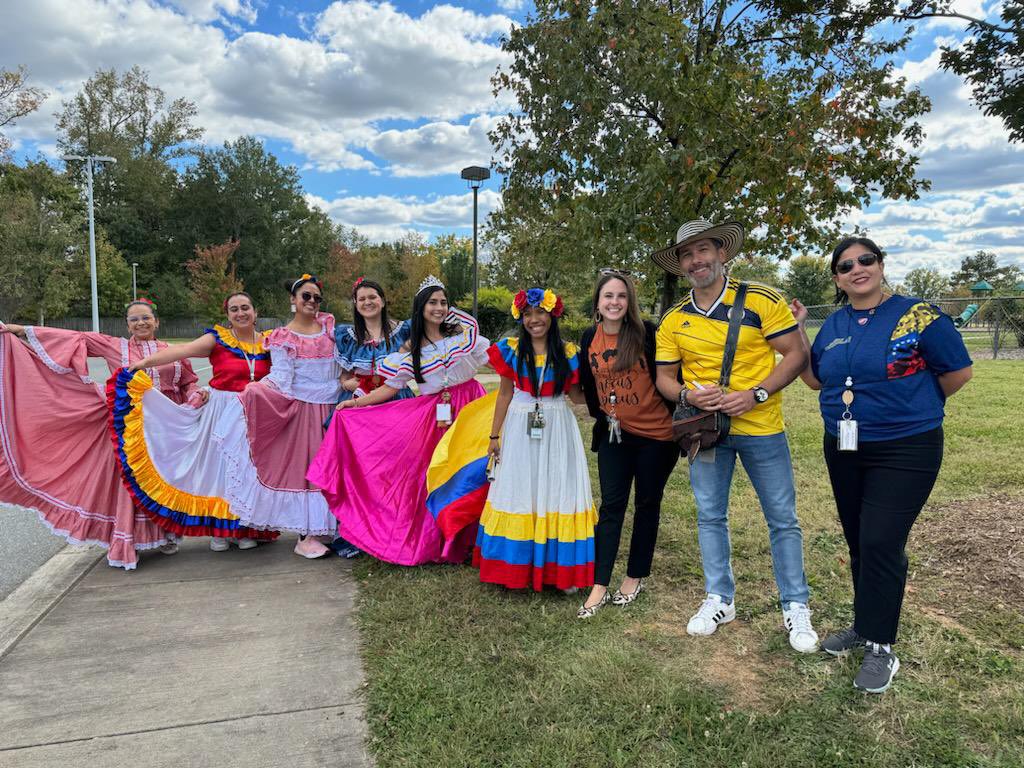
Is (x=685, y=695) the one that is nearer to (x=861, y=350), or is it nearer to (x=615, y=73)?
(x=861, y=350)

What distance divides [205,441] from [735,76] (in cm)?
510

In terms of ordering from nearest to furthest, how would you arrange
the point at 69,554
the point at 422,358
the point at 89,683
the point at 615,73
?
the point at 89,683
the point at 422,358
the point at 69,554
the point at 615,73

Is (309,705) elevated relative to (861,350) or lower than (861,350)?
lower

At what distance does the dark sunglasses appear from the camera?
271 cm

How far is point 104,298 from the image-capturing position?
4081 centimetres

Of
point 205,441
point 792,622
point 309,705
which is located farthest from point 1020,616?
point 205,441

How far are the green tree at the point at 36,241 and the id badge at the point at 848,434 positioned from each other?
3564 cm

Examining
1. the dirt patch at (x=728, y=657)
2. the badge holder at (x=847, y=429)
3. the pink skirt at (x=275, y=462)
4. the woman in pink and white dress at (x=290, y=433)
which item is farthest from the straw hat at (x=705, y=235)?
the pink skirt at (x=275, y=462)

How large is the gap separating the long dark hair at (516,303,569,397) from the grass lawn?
4.12ft

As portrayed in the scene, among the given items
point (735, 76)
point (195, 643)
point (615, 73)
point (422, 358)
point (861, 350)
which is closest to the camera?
point (861, 350)

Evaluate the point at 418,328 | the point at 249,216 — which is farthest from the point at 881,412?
the point at 249,216

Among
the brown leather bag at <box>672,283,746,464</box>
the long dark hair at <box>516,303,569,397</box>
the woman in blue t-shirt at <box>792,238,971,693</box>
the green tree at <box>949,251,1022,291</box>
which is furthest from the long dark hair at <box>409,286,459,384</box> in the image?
the green tree at <box>949,251,1022,291</box>

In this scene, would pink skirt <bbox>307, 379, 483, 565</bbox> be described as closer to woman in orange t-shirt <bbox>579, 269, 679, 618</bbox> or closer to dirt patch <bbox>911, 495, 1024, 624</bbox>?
woman in orange t-shirt <bbox>579, 269, 679, 618</bbox>

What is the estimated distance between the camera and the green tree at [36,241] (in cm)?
2923
